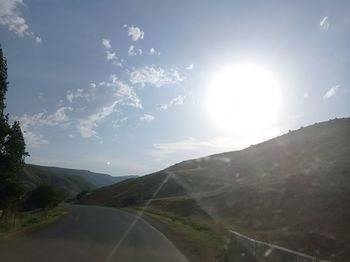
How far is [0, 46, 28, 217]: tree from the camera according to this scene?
2575cm

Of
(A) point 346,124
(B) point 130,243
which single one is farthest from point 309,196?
(A) point 346,124

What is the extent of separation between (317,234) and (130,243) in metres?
11.5

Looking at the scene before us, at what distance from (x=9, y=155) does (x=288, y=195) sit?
87.4ft

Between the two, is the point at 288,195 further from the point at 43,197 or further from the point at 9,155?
the point at 43,197

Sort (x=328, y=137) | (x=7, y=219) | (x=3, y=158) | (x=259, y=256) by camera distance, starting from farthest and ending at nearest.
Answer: (x=328, y=137), (x=7, y=219), (x=3, y=158), (x=259, y=256)

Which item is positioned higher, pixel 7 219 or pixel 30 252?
pixel 7 219

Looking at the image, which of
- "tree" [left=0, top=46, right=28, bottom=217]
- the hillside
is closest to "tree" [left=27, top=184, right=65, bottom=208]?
the hillside

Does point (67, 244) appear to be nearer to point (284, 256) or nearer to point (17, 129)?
point (17, 129)

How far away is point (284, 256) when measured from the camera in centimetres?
958

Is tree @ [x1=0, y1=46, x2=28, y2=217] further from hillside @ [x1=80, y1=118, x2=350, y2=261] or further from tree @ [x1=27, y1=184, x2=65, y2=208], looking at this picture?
tree @ [x1=27, y1=184, x2=65, y2=208]

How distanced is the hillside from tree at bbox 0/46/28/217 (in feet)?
48.0

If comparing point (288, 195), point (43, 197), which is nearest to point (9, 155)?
point (288, 195)

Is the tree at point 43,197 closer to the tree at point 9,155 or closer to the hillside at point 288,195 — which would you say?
the hillside at point 288,195

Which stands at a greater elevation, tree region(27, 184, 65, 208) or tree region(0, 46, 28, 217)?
tree region(27, 184, 65, 208)
